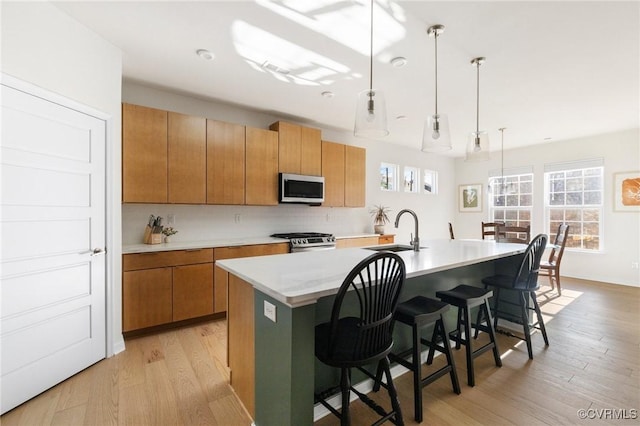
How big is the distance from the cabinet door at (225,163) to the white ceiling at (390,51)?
1.49 ft

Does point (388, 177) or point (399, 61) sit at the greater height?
point (399, 61)

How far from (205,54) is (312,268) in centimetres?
219

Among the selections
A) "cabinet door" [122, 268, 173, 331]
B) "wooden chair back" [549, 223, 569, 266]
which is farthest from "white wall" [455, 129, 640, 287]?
"cabinet door" [122, 268, 173, 331]

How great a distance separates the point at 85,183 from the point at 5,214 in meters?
0.57

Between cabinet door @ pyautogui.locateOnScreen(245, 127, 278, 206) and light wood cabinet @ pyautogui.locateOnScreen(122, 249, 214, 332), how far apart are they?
1.01 m

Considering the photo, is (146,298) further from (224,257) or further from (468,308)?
(468,308)

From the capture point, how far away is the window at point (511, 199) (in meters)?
6.14

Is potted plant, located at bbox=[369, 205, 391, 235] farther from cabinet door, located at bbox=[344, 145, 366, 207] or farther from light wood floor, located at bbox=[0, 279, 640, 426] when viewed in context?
light wood floor, located at bbox=[0, 279, 640, 426]

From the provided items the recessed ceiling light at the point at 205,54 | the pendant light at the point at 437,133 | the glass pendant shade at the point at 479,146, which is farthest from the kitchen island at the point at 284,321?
the recessed ceiling light at the point at 205,54

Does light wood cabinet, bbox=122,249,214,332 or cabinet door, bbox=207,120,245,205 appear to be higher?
cabinet door, bbox=207,120,245,205

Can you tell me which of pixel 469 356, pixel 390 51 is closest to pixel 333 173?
pixel 390 51

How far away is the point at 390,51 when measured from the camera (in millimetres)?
2551

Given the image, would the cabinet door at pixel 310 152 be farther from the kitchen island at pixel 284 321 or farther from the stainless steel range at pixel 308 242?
the kitchen island at pixel 284 321

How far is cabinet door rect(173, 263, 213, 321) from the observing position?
306cm
